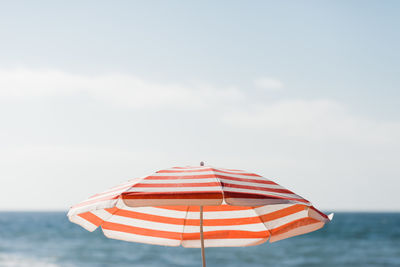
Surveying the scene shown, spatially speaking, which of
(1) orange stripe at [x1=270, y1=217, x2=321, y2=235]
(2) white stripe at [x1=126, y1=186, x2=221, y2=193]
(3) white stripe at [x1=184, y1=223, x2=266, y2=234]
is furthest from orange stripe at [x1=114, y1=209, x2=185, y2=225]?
(2) white stripe at [x1=126, y1=186, x2=221, y2=193]

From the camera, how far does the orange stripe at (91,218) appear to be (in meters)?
4.61

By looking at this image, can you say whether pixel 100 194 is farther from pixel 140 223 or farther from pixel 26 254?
pixel 26 254

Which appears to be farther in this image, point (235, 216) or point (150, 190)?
point (235, 216)

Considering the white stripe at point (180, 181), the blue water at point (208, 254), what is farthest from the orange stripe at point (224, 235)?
the blue water at point (208, 254)

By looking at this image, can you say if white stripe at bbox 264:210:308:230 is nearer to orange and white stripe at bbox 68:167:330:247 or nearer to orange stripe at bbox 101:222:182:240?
orange and white stripe at bbox 68:167:330:247

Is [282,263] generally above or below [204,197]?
below

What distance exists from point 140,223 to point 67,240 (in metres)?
34.1

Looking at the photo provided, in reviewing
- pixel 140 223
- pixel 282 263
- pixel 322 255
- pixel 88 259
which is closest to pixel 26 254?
pixel 88 259

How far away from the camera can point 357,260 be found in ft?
83.6

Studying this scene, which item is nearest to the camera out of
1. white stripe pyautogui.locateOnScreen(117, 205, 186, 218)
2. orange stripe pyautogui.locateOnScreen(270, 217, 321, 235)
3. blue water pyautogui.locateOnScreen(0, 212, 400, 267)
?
orange stripe pyautogui.locateOnScreen(270, 217, 321, 235)

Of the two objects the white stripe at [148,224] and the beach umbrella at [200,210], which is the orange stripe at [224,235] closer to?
the beach umbrella at [200,210]

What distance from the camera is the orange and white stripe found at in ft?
10.8

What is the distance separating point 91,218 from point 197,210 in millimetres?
1040

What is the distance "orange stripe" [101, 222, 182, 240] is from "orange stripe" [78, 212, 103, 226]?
0.17 m
